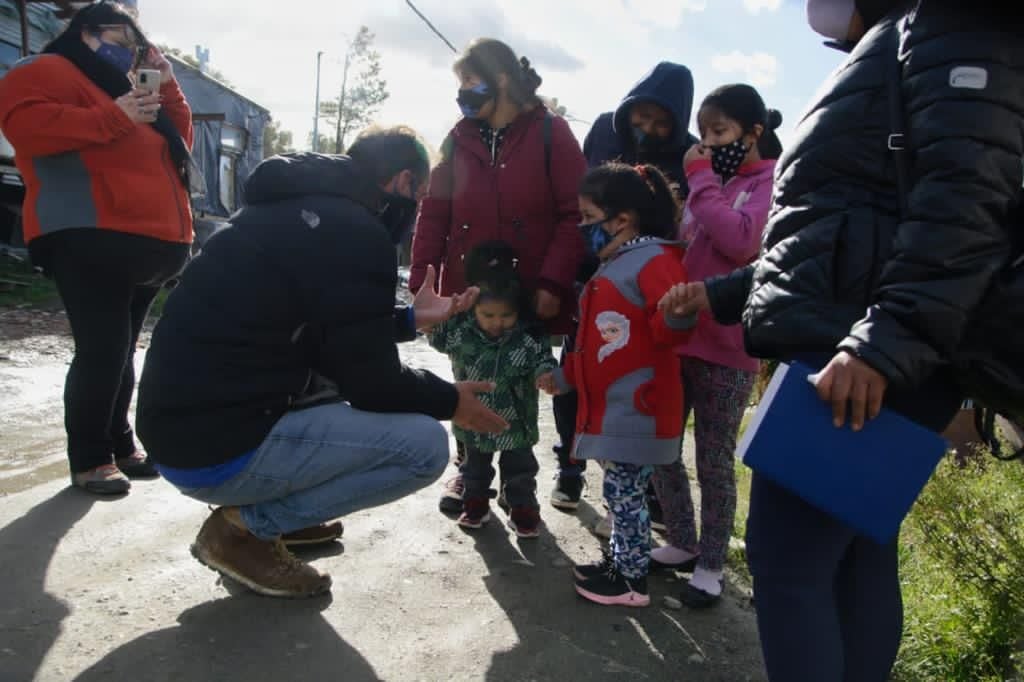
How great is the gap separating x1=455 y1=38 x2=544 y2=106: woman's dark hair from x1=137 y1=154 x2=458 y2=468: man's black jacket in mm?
1191

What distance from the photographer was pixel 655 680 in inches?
91.7

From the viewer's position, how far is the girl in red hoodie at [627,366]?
8.86ft

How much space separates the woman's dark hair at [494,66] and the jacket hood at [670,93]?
1.53ft

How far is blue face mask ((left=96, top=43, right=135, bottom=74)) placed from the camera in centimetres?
333

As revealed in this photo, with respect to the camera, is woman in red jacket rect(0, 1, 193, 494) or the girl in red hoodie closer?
the girl in red hoodie

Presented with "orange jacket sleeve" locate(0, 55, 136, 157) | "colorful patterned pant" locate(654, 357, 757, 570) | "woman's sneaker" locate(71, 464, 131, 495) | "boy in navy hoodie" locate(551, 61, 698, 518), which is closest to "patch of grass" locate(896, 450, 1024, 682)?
"colorful patterned pant" locate(654, 357, 757, 570)

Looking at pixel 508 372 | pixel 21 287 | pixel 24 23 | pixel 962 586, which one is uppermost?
pixel 24 23

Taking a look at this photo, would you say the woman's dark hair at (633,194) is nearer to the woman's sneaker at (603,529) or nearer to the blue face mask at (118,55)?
the woman's sneaker at (603,529)

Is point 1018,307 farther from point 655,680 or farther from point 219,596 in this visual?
point 219,596

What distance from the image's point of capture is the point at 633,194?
2852 mm

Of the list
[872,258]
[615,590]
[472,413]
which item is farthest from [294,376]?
[872,258]

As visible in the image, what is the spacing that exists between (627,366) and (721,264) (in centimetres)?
58

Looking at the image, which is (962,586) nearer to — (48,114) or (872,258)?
(872,258)

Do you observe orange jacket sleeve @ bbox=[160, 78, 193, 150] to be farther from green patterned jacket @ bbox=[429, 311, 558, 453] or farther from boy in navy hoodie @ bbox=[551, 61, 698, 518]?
boy in navy hoodie @ bbox=[551, 61, 698, 518]
